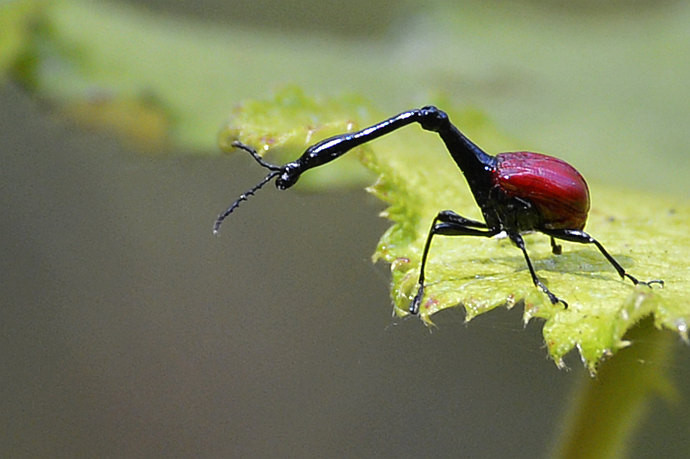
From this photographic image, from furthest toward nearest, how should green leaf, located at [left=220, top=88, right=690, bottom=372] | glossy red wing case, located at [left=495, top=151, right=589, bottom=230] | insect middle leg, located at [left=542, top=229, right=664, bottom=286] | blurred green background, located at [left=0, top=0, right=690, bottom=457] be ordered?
blurred green background, located at [left=0, top=0, right=690, bottom=457] < glossy red wing case, located at [left=495, top=151, right=589, bottom=230] < insect middle leg, located at [left=542, top=229, right=664, bottom=286] < green leaf, located at [left=220, top=88, right=690, bottom=372]

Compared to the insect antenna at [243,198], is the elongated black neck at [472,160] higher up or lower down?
higher up

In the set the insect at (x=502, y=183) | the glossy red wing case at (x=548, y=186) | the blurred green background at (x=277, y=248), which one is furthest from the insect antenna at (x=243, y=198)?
the glossy red wing case at (x=548, y=186)

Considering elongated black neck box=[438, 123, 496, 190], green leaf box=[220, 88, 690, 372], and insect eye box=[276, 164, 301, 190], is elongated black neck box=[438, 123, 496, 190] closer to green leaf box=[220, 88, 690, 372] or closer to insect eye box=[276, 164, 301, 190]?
green leaf box=[220, 88, 690, 372]

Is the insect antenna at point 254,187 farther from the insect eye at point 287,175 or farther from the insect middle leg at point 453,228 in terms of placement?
the insect middle leg at point 453,228

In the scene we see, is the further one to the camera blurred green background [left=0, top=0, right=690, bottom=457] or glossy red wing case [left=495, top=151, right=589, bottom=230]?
blurred green background [left=0, top=0, right=690, bottom=457]

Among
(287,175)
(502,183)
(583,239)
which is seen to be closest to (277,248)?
(287,175)

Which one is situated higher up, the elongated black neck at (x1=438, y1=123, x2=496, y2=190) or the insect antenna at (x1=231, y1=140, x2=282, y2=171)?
the elongated black neck at (x1=438, y1=123, x2=496, y2=190)

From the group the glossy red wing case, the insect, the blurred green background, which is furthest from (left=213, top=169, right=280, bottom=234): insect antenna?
the glossy red wing case
